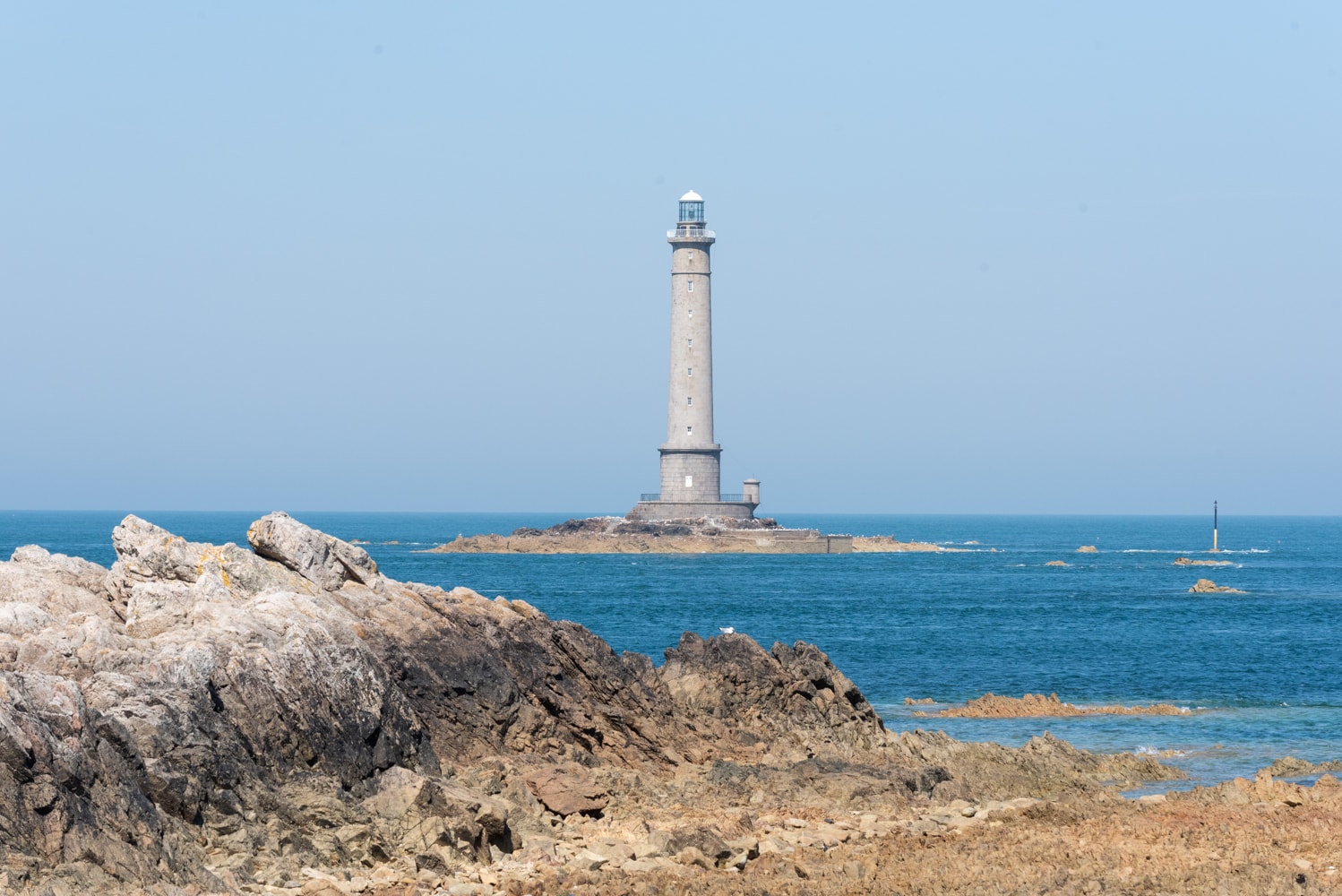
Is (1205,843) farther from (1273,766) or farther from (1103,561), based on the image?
(1103,561)

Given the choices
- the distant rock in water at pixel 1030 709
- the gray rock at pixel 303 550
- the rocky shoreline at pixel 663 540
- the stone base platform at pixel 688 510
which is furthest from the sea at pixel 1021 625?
the gray rock at pixel 303 550

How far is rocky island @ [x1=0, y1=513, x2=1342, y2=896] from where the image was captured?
13586 millimetres

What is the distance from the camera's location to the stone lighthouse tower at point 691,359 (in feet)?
290

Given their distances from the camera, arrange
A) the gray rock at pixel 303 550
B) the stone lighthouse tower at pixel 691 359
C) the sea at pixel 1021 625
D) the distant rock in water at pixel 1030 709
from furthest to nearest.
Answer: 1. the stone lighthouse tower at pixel 691 359
2. the distant rock in water at pixel 1030 709
3. the sea at pixel 1021 625
4. the gray rock at pixel 303 550

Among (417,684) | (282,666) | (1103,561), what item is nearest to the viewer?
(282,666)

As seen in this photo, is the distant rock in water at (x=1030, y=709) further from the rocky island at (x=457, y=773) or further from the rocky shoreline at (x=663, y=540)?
the rocky shoreline at (x=663, y=540)

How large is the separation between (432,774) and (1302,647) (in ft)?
107

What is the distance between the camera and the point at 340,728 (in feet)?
55.2

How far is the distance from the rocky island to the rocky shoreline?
232 ft

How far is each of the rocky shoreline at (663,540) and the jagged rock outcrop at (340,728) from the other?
69.3 m

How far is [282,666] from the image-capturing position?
16.8 m

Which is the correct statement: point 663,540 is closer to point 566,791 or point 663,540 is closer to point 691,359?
point 691,359

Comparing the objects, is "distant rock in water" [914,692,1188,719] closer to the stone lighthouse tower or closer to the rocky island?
the rocky island

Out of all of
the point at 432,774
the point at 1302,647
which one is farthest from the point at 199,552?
the point at 1302,647
